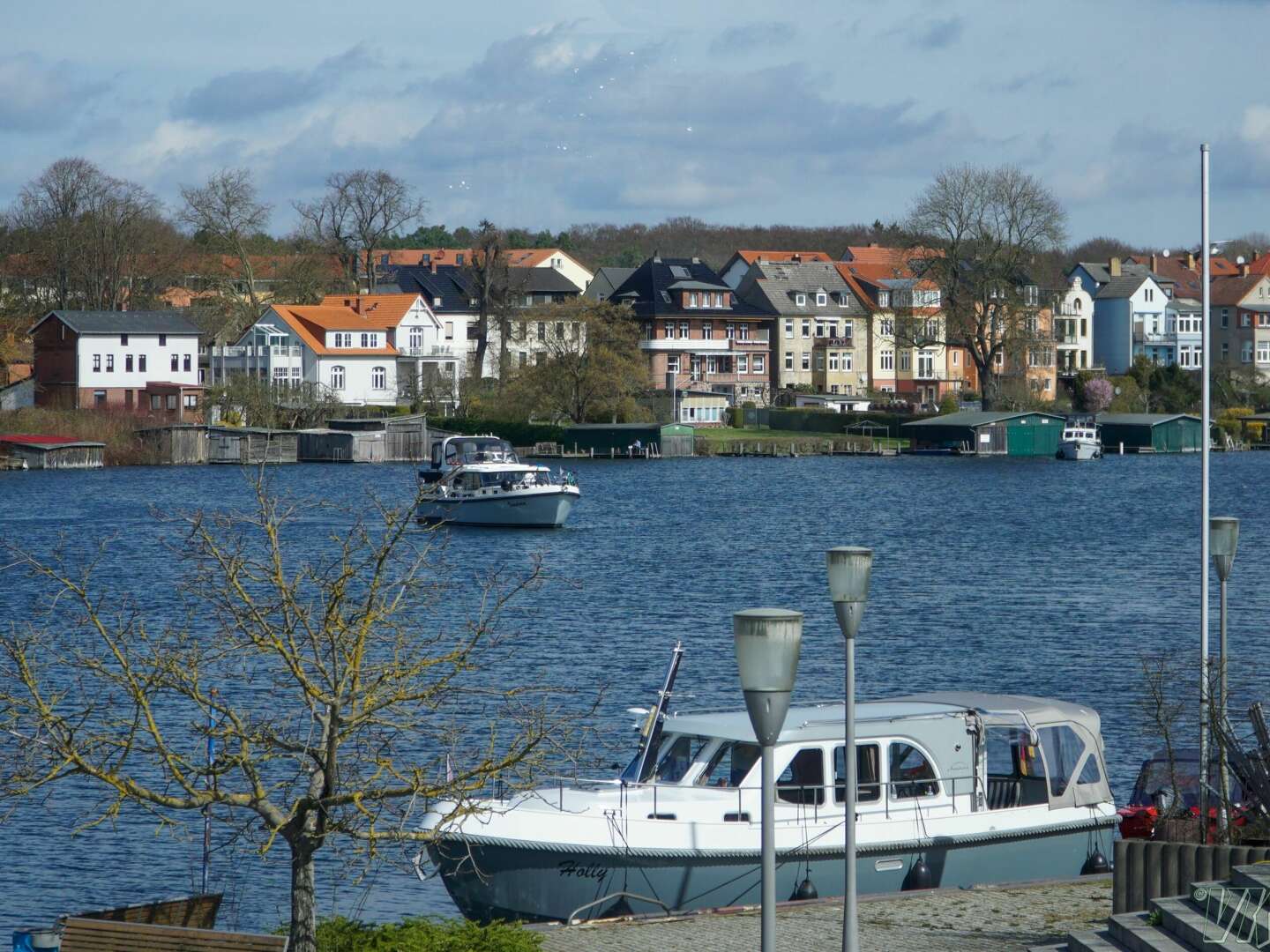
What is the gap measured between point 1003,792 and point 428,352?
110958mm

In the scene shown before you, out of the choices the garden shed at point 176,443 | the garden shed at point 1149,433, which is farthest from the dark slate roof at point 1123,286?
the garden shed at point 176,443

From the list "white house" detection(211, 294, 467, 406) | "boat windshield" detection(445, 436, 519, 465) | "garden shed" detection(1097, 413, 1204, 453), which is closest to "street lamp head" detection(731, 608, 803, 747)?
A: "boat windshield" detection(445, 436, 519, 465)

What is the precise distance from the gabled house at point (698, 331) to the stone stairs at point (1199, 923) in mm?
116691

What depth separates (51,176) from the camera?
123 meters

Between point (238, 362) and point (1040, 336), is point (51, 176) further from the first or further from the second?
point (1040, 336)

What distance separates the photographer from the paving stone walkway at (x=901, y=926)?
1587 centimetres

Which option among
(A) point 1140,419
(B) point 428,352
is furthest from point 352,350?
(A) point 1140,419

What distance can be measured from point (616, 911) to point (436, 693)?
506cm

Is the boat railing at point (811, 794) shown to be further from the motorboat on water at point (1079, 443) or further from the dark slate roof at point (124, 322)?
the motorboat on water at point (1079, 443)

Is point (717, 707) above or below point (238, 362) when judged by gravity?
below

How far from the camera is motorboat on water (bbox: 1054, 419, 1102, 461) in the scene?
11925cm

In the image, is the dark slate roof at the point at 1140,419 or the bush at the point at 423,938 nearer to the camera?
the bush at the point at 423,938

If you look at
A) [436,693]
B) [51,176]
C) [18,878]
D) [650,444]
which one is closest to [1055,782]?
[436,693]

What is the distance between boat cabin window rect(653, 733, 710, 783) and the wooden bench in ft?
23.6
